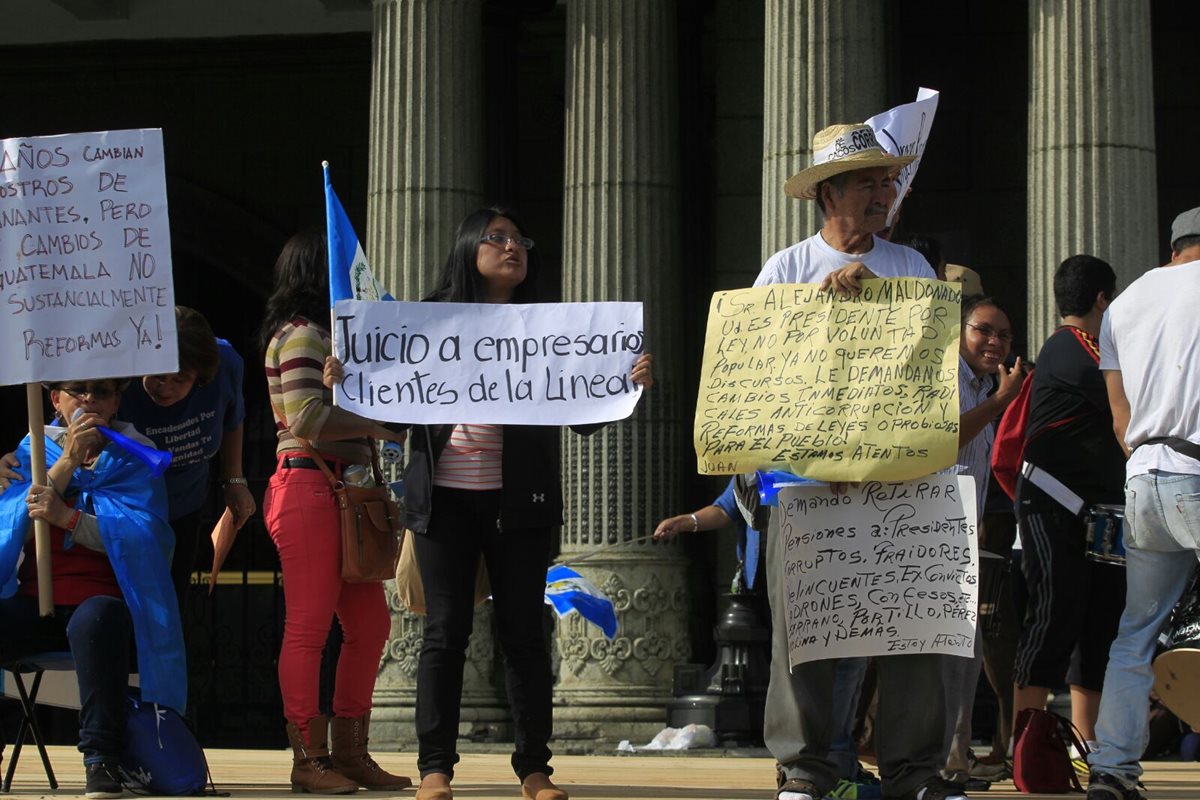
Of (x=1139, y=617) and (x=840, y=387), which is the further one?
(x=1139, y=617)

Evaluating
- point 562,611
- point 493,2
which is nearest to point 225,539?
point 562,611

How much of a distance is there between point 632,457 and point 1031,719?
763 centimetres

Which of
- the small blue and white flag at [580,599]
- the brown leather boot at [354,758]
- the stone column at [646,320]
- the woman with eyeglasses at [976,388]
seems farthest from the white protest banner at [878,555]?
the stone column at [646,320]

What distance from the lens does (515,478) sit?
8.11m

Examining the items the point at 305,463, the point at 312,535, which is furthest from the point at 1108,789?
the point at 305,463

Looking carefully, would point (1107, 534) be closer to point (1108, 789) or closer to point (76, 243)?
point (1108, 789)

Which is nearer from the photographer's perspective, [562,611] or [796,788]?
[796,788]

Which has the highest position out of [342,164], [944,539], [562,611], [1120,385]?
[342,164]

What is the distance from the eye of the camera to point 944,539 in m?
7.56

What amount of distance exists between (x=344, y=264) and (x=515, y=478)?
4.21 ft

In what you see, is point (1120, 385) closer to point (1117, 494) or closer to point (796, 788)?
point (1117, 494)

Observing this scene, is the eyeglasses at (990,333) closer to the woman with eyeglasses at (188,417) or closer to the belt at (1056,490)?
the belt at (1056,490)

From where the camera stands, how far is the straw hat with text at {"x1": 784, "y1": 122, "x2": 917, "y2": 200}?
7598mm

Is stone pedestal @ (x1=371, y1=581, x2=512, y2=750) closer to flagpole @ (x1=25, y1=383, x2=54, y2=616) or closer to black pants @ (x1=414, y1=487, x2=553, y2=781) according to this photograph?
flagpole @ (x1=25, y1=383, x2=54, y2=616)
